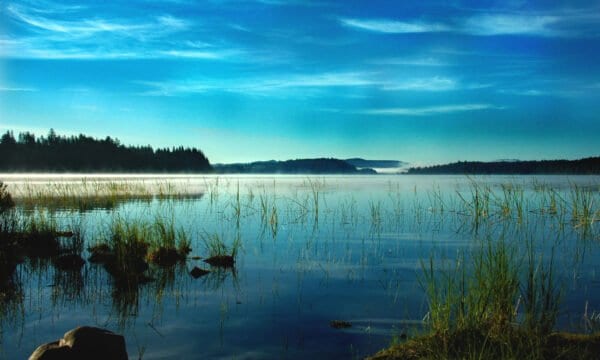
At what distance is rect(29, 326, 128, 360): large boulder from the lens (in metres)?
5.98

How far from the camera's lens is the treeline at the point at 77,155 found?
446 ft

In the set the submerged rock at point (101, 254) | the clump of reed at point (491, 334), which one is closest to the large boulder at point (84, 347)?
the clump of reed at point (491, 334)

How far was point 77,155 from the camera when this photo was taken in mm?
142000

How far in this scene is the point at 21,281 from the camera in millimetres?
11398

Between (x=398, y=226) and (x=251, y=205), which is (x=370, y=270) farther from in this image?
(x=251, y=205)

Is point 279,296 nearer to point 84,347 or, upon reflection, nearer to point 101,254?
point 84,347

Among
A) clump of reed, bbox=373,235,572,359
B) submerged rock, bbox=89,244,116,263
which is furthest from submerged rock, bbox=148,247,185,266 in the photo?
clump of reed, bbox=373,235,572,359

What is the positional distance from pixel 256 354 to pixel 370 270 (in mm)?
6129

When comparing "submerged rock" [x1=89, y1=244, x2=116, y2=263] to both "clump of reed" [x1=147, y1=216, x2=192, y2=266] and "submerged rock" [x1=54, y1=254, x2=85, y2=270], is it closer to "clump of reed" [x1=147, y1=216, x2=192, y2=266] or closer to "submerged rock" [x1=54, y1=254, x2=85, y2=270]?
"submerged rock" [x1=54, y1=254, x2=85, y2=270]

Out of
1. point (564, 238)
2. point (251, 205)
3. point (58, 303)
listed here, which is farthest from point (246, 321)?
point (251, 205)

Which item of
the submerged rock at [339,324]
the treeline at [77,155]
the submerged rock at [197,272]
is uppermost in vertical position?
the treeline at [77,155]

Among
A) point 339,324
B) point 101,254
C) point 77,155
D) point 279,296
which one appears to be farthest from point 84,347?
point 77,155

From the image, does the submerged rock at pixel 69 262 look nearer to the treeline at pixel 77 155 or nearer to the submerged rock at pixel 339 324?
the submerged rock at pixel 339 324

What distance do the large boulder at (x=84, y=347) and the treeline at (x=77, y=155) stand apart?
147 metres
